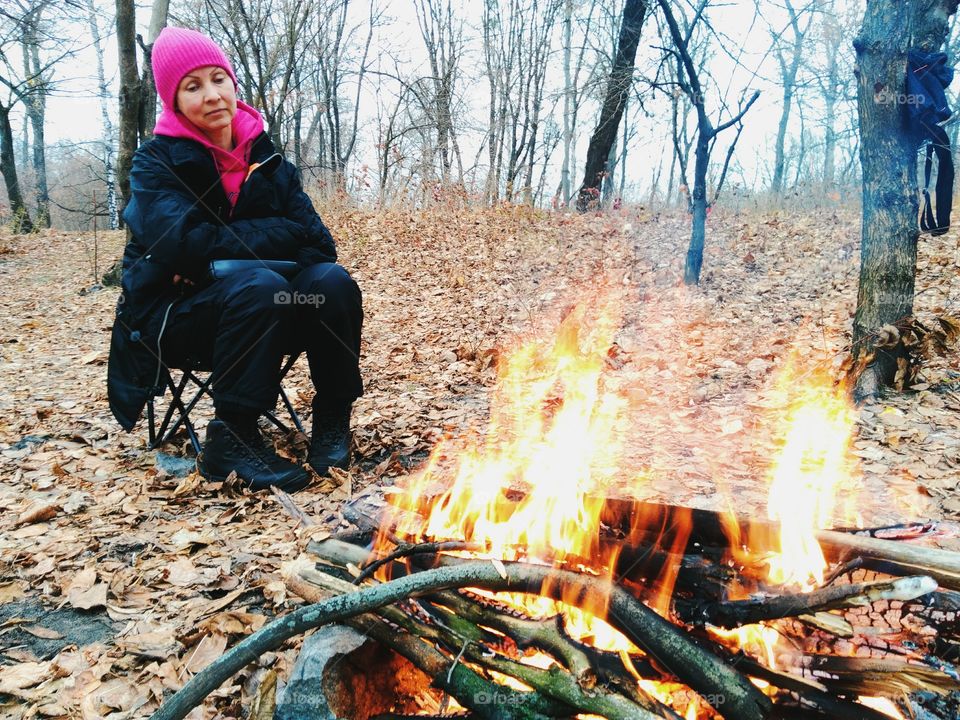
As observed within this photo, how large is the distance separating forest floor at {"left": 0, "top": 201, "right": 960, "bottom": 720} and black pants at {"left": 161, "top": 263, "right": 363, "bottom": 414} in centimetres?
50

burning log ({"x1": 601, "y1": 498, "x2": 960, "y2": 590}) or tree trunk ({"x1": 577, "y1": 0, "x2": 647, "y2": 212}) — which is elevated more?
tree trunk ({"x1": 577, "y1": 0, "x2": 647, "y2": 212})

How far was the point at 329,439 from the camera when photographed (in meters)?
3.04

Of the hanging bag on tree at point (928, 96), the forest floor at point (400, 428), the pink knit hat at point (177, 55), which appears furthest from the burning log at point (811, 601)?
the hanging bag on tree at point (928, 96)

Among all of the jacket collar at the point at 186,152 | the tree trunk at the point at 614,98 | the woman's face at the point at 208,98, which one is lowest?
the jacket collar at the point at 186,152

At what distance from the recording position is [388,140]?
13328mm

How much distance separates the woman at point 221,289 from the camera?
8.87 feet

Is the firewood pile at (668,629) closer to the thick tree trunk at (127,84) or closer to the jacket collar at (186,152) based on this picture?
the jacket collar at (186,152)

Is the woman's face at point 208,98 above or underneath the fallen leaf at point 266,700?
above

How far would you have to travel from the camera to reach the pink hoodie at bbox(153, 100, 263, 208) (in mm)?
2877

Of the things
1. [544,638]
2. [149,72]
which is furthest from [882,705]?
[149,72]

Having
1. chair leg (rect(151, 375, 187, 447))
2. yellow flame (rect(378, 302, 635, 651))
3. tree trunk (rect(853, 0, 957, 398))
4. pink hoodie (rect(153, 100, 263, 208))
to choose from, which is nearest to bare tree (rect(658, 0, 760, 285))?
yellow flame (rect(378, 302, 635, 651))

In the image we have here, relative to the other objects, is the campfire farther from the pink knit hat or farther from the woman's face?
the pink knit hat

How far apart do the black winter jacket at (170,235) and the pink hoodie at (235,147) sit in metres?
0.03

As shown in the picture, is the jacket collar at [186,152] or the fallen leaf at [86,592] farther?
the jacket collar at [186,152]
